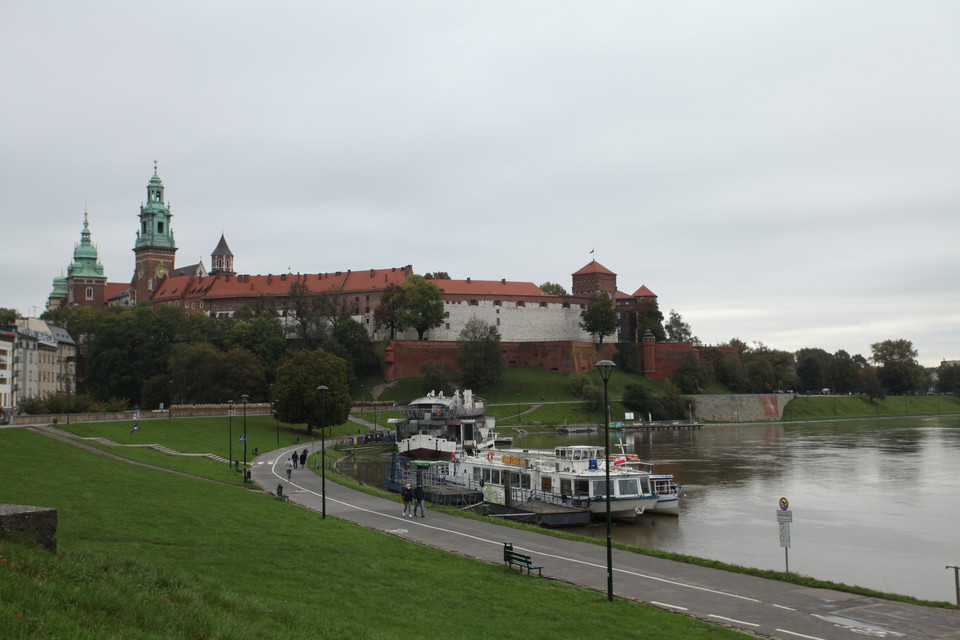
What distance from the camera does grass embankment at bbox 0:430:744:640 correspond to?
9430 mm

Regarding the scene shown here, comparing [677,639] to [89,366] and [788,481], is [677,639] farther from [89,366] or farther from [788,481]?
[89,366]

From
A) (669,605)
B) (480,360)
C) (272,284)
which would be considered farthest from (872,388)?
(669,605)

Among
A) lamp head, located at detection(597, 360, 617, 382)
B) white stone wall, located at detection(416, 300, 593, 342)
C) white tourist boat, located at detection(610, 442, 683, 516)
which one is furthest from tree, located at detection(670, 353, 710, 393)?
lamp head, located at detection(597, 360, 617, 382)

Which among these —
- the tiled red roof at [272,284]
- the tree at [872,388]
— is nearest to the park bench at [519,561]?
the tiled red roof at [272,284]

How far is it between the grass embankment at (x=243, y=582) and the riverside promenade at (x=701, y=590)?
1.06 metres

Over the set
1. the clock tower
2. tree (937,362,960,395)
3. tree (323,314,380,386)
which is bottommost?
tree (937,362,960,395)

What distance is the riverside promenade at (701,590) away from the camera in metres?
14.9

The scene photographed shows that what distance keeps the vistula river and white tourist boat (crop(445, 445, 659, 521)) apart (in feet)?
3.18

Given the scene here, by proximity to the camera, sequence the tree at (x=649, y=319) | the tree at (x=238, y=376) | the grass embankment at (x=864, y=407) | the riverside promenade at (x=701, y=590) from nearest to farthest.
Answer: the riverside promenade at (x=701, y=590), the tree at (x=238, y=376), the grass embankment at (x=864, y=407), the tree at (x=649, y=319)

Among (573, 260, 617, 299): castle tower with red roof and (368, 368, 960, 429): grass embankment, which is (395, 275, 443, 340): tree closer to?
(368, 368, 960, 429): grass embankment

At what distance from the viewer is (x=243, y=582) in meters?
14.3

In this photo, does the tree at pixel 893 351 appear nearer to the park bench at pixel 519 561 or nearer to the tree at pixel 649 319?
the tree at pixel 649 319

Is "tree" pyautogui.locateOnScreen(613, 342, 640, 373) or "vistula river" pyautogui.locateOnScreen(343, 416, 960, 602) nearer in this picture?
"vistula river" pyautogui.locateOnScreen(343, 416, 960, 602)

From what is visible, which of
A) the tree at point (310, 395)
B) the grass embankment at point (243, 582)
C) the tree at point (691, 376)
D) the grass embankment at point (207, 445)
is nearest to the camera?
the grass embankment at point (243, 582)
